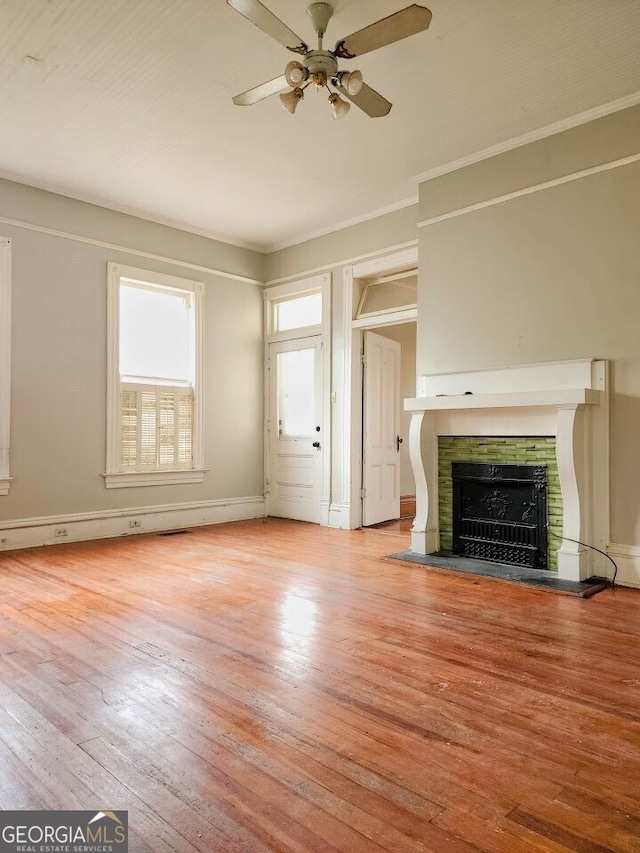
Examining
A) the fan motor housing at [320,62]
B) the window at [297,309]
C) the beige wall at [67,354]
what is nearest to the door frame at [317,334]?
the window at [297,309]

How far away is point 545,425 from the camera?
4.19m

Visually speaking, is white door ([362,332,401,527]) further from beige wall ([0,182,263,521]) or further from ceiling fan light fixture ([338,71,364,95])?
ceiling fan light fixture ([338,71,364,95])

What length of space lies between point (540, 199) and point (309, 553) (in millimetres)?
3381

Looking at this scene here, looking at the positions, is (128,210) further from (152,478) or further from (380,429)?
(380,429)

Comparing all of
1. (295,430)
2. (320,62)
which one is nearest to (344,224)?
(295,430)

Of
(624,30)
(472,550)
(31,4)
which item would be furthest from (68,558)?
(624,30)

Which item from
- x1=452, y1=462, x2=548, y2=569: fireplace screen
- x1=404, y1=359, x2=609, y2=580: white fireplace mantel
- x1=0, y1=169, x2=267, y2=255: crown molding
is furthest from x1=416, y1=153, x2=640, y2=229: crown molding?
x1=0, y1=169, x2=267, y2=255: crown molding

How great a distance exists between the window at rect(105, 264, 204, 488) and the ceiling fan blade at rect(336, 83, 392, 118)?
3306 mm

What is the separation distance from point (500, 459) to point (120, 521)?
147 inches

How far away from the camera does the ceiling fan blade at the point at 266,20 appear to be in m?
2.54

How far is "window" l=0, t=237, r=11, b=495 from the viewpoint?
16.1 ft

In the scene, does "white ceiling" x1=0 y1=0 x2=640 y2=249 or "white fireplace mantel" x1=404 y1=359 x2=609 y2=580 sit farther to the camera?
"white fireplace mantel" x1=404 y1=359 x2=609 y2=580

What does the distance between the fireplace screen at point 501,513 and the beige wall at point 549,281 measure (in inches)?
Result: 20.8

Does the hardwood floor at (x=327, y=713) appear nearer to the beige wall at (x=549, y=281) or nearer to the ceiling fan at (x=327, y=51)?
the beige wall at (x=549, y=281)
